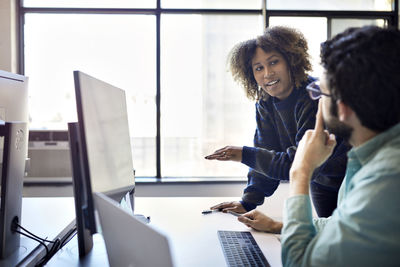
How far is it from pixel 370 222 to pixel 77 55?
10.9 feet

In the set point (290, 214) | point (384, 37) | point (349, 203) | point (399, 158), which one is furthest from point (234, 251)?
point (384, 37)

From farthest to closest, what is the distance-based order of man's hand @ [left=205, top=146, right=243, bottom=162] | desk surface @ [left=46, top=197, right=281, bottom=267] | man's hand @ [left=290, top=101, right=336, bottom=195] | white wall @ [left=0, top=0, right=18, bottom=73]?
white wall @ [left=0, top=0, right=18, bottom=73] < man's hand @ [left=205, top=146, right=243, bottom=162] < desk surface @ [left=46, top=197, right=281, bottom=267] < man's hand @ [left=290, top=101, right=336, bottom=195]

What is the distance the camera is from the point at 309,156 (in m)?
0.87

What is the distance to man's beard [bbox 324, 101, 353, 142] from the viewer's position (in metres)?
0.78

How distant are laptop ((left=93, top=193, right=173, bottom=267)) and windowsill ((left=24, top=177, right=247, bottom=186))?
8.69 ft

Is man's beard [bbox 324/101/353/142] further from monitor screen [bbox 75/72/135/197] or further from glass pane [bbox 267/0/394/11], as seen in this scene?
glass pane [bbox 267/0/394/11]

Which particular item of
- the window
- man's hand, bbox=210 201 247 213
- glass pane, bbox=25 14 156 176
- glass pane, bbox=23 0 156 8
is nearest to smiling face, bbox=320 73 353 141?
man's hand, bbox=210 201 247 213

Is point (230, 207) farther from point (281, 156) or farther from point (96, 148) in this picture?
point (96, 148)

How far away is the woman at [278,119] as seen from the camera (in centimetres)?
141

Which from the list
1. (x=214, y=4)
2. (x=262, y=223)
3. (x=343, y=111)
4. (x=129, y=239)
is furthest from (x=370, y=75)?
(x=214, y=4)

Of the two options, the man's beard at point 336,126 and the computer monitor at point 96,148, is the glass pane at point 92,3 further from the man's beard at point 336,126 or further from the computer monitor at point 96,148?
the man's beard at point 336,126

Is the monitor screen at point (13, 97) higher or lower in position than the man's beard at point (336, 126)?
higher

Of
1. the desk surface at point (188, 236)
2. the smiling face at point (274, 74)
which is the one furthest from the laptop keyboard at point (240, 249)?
the smiling face at point (274, 74)

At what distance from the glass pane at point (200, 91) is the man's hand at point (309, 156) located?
8.38 ft
